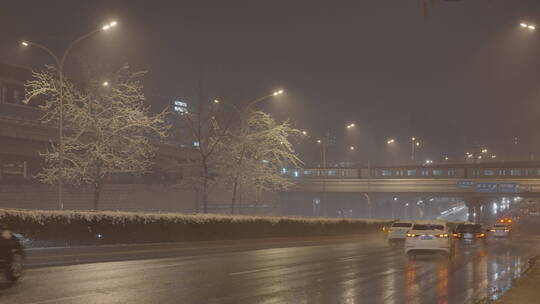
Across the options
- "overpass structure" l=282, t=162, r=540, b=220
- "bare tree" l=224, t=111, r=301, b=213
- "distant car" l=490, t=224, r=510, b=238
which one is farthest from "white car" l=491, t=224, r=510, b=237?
"overpass structure" l=282, t=162, r=540, b=220

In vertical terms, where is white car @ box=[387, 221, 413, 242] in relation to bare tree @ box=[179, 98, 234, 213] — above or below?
below

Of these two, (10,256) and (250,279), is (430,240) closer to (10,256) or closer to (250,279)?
(250,279)

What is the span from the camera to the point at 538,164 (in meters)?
97.7

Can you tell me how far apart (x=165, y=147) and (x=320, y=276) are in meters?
60.1

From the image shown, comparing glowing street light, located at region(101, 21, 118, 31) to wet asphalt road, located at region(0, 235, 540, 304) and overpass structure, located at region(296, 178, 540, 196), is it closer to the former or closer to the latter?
wet asphalt road, located at region(0, 235, 540, 304)

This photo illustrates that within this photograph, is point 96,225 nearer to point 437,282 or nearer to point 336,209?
point 437,282

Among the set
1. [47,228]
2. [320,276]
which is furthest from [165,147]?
[320,276]

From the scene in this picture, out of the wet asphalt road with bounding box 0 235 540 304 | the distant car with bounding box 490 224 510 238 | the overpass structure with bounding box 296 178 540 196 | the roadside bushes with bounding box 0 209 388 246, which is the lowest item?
the distant car with bounding box 490 224 510 238

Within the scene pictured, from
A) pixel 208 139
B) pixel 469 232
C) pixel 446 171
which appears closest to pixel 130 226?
pixel 208 139

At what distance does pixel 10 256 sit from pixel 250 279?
618 centimetres

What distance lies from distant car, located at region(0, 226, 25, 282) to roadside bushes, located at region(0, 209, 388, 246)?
7.70 m

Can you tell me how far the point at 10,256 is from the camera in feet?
51.8

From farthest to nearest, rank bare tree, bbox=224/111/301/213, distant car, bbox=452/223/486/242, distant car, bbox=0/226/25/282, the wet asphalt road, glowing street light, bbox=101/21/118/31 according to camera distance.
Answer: distant car, bbox=452/223/486/242, bare tree, bbox=224/111/301/213, glowing street light, bbox=101/21/118/31, distant car, bbox=0/226/25/282, the wet asphalt road

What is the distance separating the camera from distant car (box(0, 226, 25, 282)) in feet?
51.1
